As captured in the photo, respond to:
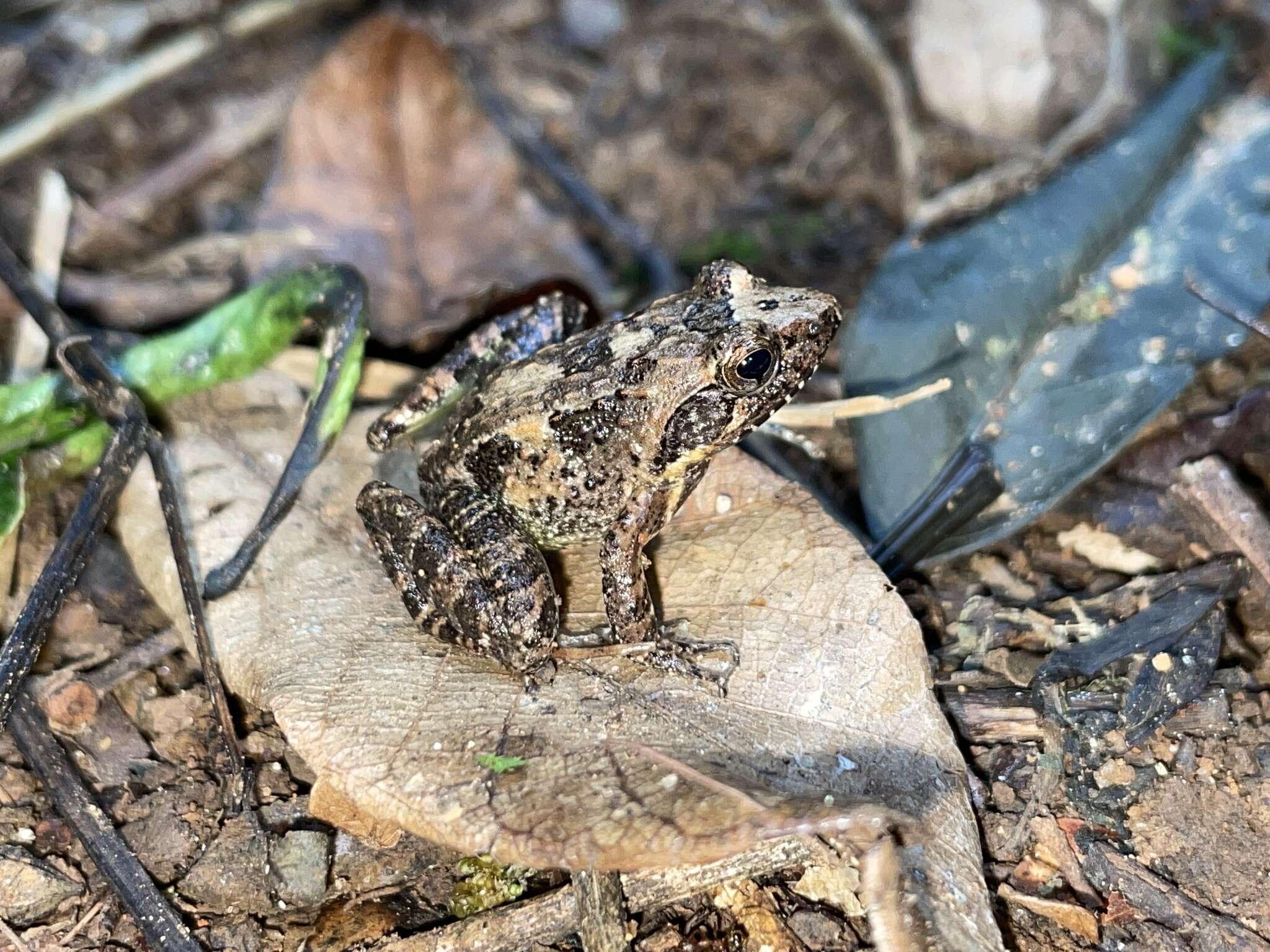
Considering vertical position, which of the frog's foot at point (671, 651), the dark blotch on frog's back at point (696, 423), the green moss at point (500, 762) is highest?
the dark blotch on frog's back at point (696, 423)

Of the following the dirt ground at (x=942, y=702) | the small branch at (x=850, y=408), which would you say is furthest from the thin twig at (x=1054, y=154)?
the small branch at (x=850, y=408)

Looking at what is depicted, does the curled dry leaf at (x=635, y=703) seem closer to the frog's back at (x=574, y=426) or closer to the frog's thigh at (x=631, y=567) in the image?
the frog's thigh at (x=631, y=567)

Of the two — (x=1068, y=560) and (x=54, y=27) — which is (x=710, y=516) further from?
(x=54, y=27)

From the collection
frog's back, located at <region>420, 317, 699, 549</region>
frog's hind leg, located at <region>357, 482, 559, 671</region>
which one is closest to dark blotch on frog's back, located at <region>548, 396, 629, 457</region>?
frog's back, located at <region>420, 317, 699, 549</region>

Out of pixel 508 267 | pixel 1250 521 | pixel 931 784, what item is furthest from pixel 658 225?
pixel 931 784

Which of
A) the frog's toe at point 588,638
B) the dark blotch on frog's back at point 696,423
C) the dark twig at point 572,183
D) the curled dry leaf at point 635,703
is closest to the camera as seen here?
the curled dry leaf at point 635,703

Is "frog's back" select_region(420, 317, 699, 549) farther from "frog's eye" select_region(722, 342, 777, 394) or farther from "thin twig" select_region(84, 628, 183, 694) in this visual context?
"thin twig" select_region(84, 628, 183, 694)

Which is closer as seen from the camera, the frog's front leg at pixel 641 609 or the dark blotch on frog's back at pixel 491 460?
the frog's front leg at pixel 641 609
